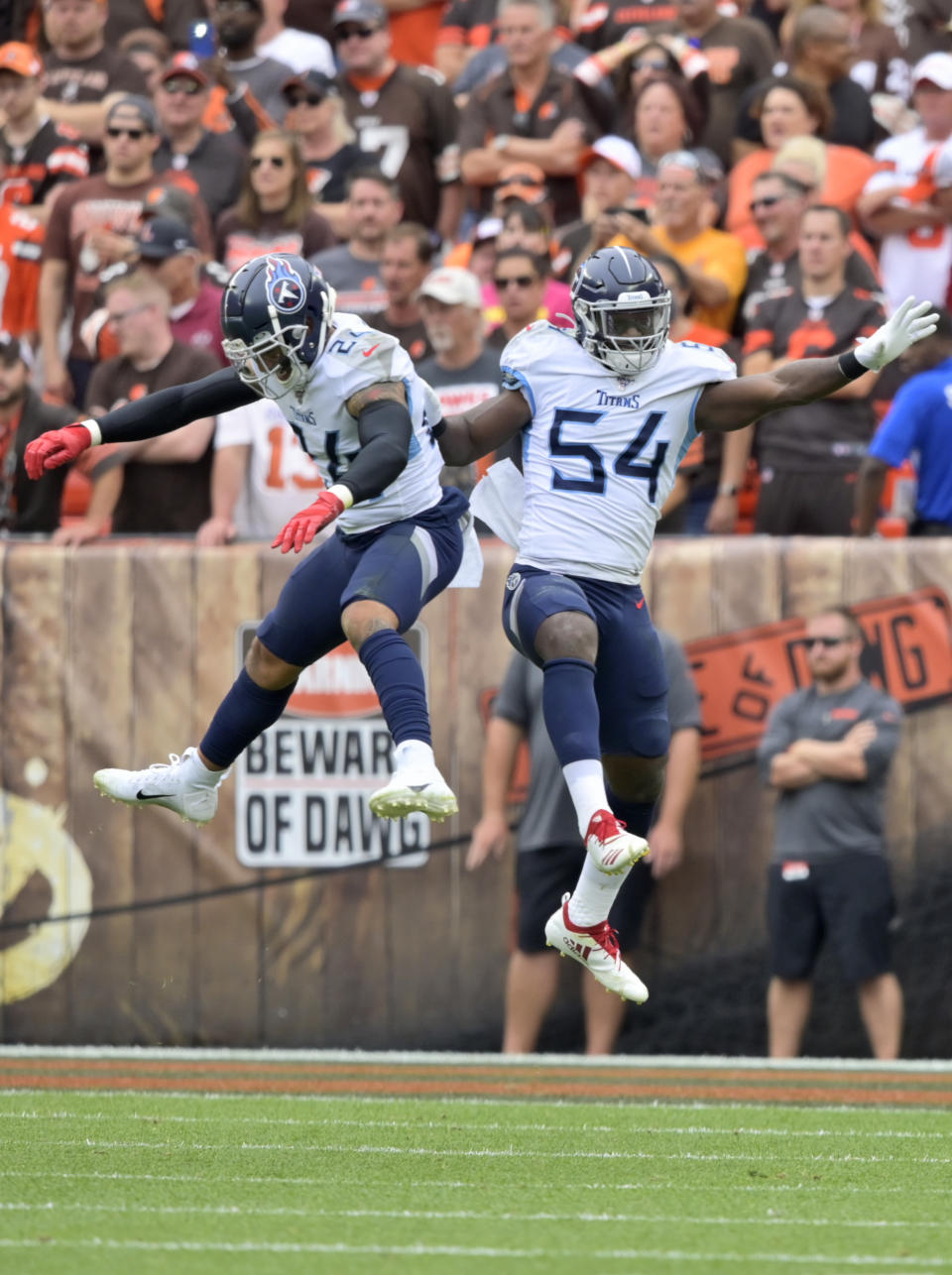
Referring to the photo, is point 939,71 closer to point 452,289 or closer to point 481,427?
point 452,289

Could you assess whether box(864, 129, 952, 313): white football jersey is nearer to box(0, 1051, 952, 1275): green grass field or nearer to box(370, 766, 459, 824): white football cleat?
box(0, 1051, 952, 1275): green grass field

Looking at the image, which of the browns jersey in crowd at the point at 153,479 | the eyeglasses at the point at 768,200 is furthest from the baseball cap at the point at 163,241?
the eyeglasses at the point at 768,200

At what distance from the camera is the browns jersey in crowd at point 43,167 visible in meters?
11.5

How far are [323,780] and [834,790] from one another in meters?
2.20

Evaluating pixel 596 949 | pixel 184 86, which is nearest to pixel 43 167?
pixel 184 86

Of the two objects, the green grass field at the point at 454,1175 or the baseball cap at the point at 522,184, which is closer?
the green grass field at the point at 454,1175

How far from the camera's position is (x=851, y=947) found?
341 inches

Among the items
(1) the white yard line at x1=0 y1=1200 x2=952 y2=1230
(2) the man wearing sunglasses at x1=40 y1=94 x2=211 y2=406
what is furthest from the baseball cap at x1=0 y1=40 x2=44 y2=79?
(1) the white yard line at x1=0 y1=1200 x2=952 y2=1230

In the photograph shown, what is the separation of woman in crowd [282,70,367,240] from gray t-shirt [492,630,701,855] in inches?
137

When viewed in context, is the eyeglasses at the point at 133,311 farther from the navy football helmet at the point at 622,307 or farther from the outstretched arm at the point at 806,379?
the outstretched arm at the point at 806,379

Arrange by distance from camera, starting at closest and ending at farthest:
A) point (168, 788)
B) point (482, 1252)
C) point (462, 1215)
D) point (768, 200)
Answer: point (482, 1252), point (462, 1215), point (168, 788), point (768, 200)

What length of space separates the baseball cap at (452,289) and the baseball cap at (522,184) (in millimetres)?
1195

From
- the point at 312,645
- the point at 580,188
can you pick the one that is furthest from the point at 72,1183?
the point at 580,188

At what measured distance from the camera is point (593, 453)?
657 centimetres
